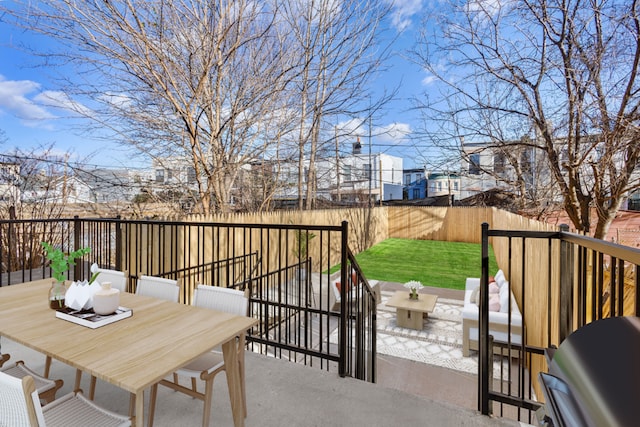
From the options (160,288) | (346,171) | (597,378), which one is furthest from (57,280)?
(346,171)

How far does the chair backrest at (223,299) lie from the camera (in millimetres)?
1788

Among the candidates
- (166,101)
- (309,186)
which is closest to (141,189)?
(166,101)

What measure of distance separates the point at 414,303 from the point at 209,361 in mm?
4394

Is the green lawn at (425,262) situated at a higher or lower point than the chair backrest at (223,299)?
lower

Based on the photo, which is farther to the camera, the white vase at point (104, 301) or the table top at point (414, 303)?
the table top at point (414, 303)

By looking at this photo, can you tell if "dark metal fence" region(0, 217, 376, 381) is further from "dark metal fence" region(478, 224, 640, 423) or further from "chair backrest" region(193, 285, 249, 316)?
"dark metal fence" region(478, 224, 640, 423)

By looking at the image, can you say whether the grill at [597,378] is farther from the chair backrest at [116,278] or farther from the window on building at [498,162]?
the window on building at [498,162]

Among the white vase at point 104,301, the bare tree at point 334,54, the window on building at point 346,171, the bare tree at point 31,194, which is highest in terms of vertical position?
the bare tree at point 334,54

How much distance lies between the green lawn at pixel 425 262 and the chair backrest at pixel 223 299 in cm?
665

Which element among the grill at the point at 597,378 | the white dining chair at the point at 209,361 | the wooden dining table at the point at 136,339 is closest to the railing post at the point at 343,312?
the white dining chair at the point at 209,361

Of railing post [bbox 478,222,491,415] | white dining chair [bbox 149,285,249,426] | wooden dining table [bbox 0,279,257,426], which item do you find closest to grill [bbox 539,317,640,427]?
railing post [bbox 478,222,491,415]

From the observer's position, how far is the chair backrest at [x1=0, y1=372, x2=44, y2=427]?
0.93 metres

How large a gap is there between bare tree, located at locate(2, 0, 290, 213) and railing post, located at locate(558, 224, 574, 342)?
165 inches

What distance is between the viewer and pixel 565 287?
5.98 feet
